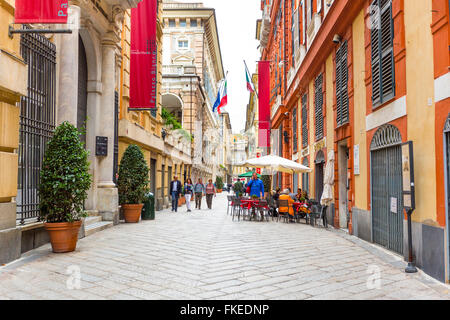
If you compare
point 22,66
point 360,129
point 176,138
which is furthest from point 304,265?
point 176,138

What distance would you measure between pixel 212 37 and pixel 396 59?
40.4 m

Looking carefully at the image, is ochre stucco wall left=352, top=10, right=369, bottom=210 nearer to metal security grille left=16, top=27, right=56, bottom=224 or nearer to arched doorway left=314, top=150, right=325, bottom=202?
arched doorway left=314, top=150, right=325, bottom=202

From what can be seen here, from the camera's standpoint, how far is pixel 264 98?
1066 inches

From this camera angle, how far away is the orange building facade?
562cm

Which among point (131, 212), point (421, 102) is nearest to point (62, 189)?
point (131, 212)

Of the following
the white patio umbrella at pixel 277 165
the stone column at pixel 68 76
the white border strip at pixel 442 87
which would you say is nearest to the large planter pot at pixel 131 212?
the stone column at pixel 68 76

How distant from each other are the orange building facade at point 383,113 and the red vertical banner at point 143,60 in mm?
6194

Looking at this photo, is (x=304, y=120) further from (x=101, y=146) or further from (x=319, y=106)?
(x=101, y=146)

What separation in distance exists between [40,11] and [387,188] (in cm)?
721

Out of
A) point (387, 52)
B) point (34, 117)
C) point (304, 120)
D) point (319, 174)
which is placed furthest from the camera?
point (304, 120)

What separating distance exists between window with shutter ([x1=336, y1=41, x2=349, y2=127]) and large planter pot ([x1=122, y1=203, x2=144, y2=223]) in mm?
7121

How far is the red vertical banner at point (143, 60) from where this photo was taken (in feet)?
47.3

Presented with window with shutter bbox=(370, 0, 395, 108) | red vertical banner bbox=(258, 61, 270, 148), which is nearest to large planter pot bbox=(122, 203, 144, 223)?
window with shutter bbox=(370, 0, 395, 108)

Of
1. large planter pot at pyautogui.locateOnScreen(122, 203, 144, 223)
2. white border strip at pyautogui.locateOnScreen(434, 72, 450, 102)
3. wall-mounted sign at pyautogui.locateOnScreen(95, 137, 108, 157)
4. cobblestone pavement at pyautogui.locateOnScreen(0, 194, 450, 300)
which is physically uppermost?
white border strip at pyautogui.locateOnScreen(434, 72, 450, 102)
